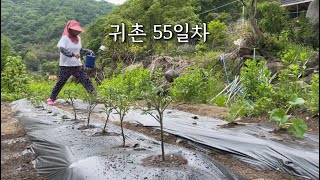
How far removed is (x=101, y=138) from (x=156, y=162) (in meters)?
0.75

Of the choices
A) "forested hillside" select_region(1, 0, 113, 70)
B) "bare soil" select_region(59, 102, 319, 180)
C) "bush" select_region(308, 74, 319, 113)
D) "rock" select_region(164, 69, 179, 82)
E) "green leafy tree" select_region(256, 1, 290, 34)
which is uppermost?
"green leafy tree" select_region(256, 1, 290, 34)

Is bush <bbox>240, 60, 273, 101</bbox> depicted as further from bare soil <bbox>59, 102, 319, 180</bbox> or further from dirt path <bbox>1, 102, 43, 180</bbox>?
dirt path <bbox>1, 102, 43, 180</bbox>

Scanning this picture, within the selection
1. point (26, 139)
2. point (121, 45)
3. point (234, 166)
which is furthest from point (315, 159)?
point (121, 45)

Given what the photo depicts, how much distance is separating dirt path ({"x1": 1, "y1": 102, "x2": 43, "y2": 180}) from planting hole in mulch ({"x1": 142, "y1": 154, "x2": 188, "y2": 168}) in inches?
27.3

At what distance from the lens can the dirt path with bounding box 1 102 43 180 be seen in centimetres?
211

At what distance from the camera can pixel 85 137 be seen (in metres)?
2.61

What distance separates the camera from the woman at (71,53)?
393 cm

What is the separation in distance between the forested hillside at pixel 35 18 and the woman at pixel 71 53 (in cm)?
63

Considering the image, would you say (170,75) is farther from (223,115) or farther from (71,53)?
(223,115)

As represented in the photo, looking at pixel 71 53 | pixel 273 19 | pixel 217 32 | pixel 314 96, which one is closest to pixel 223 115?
pixel 314 96

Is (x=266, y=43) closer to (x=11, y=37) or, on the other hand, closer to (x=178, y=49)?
(x=178, y=49)

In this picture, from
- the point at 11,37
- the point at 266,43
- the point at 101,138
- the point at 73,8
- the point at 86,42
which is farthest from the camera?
the point at 86,42

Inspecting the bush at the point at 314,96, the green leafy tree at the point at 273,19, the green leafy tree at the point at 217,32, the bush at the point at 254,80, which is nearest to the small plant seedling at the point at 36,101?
the bush at the point at 254,80

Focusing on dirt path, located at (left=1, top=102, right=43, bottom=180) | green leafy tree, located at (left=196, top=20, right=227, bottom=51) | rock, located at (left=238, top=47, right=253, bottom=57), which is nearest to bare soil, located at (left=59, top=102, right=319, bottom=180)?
dirt path, located at (left=1, top=102, right=43, bottom=180)
